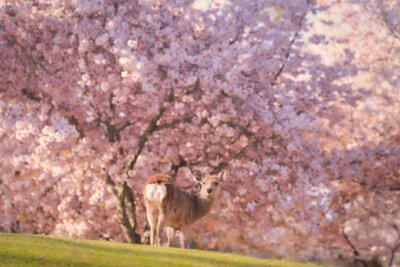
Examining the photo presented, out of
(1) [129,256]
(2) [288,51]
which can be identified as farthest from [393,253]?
(1) [129,256]

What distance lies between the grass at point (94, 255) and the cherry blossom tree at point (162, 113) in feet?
16.9

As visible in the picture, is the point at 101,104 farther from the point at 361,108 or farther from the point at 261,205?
the point at 361,108

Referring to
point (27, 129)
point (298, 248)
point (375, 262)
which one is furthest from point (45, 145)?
point (375, 262)

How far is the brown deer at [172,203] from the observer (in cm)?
1486

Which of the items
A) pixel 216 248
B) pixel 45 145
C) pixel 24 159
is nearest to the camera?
pixel 45 145

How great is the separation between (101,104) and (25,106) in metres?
1.86

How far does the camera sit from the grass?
467 inches

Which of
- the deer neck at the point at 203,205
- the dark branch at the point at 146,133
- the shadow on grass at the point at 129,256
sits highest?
the dark branch at the point at 146,133

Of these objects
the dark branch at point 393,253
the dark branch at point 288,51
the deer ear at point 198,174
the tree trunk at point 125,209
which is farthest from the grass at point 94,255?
the dark branch at point 393,253

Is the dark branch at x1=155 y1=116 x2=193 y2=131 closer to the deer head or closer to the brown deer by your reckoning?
the brown deer

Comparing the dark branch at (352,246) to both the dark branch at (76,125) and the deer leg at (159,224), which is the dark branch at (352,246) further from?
the deer leg at (159,224)

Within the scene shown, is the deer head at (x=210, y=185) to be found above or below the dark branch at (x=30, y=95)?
below

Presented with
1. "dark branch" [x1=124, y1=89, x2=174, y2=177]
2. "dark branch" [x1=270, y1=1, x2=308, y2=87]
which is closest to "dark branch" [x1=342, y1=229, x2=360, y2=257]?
"dark branch" [x1=270, y1=1, x2=308, y2=87]

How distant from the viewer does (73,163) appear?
19375 millimetres
